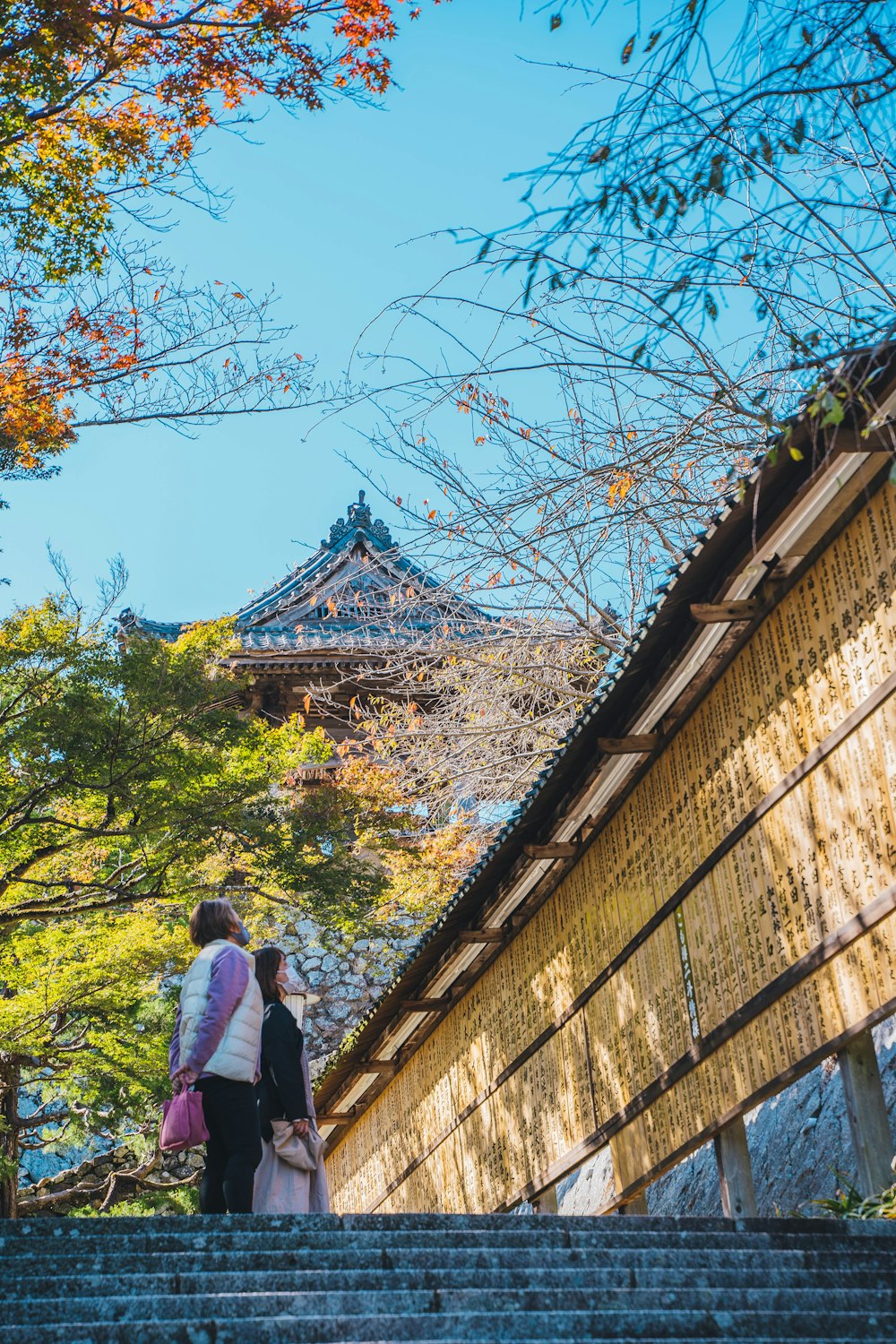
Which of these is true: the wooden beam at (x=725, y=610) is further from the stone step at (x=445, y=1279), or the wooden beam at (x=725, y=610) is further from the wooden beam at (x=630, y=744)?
the stone step at (x=445, y=1279)

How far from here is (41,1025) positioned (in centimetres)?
1422

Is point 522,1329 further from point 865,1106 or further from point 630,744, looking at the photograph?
point 630,744

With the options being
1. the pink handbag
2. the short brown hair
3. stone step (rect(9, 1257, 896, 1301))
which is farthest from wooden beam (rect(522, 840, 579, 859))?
stone step (rect(9, 1257, 896, 1301))

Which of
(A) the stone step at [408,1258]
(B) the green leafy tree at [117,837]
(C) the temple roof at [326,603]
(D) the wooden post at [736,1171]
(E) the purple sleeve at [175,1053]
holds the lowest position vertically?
(A) the stone step at [408,1258]

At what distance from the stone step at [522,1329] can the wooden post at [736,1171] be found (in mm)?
3409

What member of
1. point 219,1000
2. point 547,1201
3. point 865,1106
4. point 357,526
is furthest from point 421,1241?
point 357,526

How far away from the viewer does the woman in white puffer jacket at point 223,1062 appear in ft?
18.8

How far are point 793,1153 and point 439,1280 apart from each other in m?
6.67

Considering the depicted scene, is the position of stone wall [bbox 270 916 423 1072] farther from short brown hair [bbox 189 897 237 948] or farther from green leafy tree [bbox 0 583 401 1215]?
short brown hair [bbox 189 897 237 948]

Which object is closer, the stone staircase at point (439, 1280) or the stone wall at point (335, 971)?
the stone staircase at point (439, 1280)

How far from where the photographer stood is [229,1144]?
5762 millimetres

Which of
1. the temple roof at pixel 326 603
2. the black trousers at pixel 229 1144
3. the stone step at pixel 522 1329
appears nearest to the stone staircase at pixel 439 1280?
the stone step at pixel 522 1329

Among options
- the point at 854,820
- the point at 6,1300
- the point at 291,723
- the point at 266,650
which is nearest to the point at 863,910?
the point at 854,820

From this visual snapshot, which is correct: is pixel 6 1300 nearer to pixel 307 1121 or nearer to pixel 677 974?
pixel 307 1121
